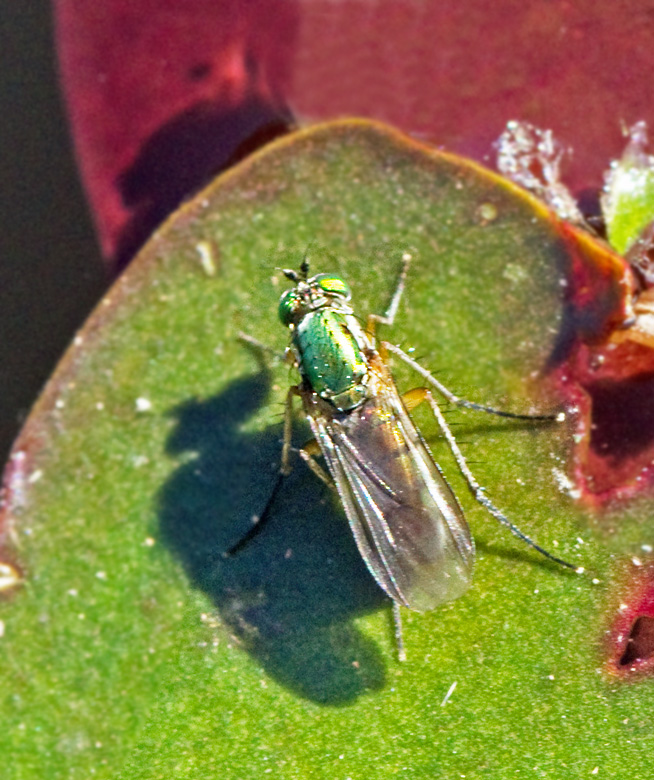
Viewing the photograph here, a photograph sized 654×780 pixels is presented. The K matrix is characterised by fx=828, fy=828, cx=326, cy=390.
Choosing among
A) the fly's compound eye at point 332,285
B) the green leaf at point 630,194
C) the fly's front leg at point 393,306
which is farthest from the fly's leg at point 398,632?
the green leaf at point 630,194

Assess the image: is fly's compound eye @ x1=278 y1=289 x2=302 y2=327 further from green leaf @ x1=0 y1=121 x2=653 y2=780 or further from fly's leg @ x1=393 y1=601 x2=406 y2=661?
fly's leg @ x1=393 y1=601 x2=406 y2=661

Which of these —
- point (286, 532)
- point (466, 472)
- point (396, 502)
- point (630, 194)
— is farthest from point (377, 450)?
point (630, 194)

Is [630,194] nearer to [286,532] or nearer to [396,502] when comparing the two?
[396,502]

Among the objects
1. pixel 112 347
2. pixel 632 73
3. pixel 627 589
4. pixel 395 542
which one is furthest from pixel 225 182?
pixel 627 589

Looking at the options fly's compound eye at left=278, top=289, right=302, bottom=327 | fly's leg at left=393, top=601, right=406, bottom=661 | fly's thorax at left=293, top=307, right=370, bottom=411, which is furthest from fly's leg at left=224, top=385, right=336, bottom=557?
fly's leg at left=393, top=601, right=406, bottom=661

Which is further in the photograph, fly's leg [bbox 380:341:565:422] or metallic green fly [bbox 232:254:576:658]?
fly's leg [bbox 380:341:565:422]

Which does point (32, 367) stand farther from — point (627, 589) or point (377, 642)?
point (627, 589)
